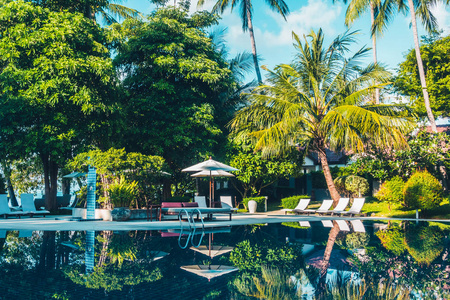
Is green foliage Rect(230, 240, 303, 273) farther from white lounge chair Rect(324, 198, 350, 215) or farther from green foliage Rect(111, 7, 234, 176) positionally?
green foliage Rect(111, 7, 234, 176)

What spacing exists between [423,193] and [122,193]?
11967 mm

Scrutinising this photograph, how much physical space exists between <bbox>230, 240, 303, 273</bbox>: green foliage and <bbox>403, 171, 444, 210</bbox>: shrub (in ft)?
33.3

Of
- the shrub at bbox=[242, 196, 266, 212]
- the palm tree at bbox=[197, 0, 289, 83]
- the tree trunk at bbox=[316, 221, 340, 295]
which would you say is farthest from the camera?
the palm tree at bbox=[197, 0, 289, 83]

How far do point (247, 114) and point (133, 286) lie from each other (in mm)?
14992

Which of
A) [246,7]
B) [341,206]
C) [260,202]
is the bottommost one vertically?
[341,206]

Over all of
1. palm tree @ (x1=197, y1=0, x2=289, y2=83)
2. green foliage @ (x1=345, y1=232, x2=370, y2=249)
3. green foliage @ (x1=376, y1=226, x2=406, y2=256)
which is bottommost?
green foliage @ (x1=376, y1=226, x2=406, y2=256)

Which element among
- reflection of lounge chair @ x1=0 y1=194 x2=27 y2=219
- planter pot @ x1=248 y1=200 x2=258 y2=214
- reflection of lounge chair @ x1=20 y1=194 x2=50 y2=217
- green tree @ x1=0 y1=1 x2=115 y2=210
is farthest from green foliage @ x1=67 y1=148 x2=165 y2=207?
planter pot @ x1=248 y1=200 x2=258 y2=214

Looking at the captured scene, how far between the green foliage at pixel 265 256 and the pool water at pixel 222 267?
0.02m

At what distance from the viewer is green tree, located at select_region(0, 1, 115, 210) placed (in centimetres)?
1627

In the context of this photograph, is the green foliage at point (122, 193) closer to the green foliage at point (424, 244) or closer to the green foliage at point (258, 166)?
the green foliage at point (258, 166)

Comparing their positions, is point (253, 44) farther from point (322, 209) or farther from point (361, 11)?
point (322, 209)

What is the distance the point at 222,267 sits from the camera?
5.92 m

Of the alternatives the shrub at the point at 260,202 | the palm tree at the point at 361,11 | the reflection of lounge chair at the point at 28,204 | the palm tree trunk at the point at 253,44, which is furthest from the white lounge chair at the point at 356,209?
the reflection of lounge chair at the point at 28,204

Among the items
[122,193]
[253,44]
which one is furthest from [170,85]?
[253,44]
